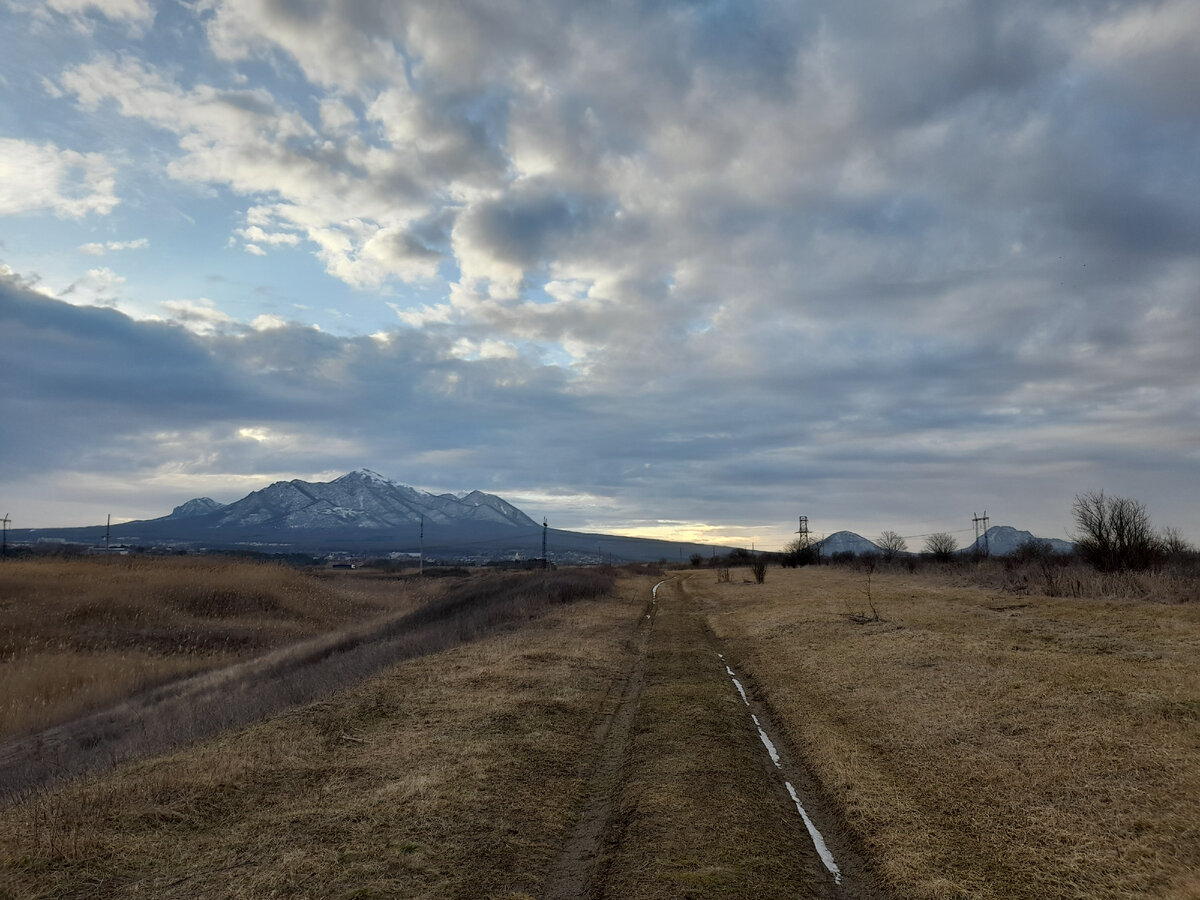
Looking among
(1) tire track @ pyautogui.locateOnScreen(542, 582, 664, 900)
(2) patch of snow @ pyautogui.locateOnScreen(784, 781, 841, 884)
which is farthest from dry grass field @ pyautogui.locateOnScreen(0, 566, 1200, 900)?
(2) patch of snow @ pyautogui.locateOnScreen(784, 781, 841, 884)

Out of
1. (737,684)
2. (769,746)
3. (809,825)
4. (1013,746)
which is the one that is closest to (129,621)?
(737,684)

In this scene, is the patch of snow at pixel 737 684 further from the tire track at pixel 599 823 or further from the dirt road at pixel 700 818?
the tire track at pixel 599 823

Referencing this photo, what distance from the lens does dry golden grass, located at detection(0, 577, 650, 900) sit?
7051mm

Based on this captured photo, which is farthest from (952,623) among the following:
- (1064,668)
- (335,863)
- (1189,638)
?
(335,863)

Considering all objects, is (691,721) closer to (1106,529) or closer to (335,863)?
(335,863)

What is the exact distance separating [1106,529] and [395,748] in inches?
1525

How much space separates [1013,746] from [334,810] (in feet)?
32.5

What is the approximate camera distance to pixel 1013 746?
Result: 425 inches

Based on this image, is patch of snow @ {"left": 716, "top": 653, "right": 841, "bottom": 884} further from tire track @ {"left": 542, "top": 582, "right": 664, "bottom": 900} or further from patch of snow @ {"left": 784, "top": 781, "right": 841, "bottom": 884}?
tire track @ {"left": 542, "top": 582, "right": 664, "bottom": 900}

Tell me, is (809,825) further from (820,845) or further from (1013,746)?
(1013,746)

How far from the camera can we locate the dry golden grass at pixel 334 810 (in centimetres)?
705

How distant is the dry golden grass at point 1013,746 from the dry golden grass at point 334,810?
13.8 feet

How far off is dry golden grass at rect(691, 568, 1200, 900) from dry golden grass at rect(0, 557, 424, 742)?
22.5 m

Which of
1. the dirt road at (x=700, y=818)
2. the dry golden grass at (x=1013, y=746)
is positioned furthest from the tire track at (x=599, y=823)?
the dry golden grass at (x=1013, y=746)
